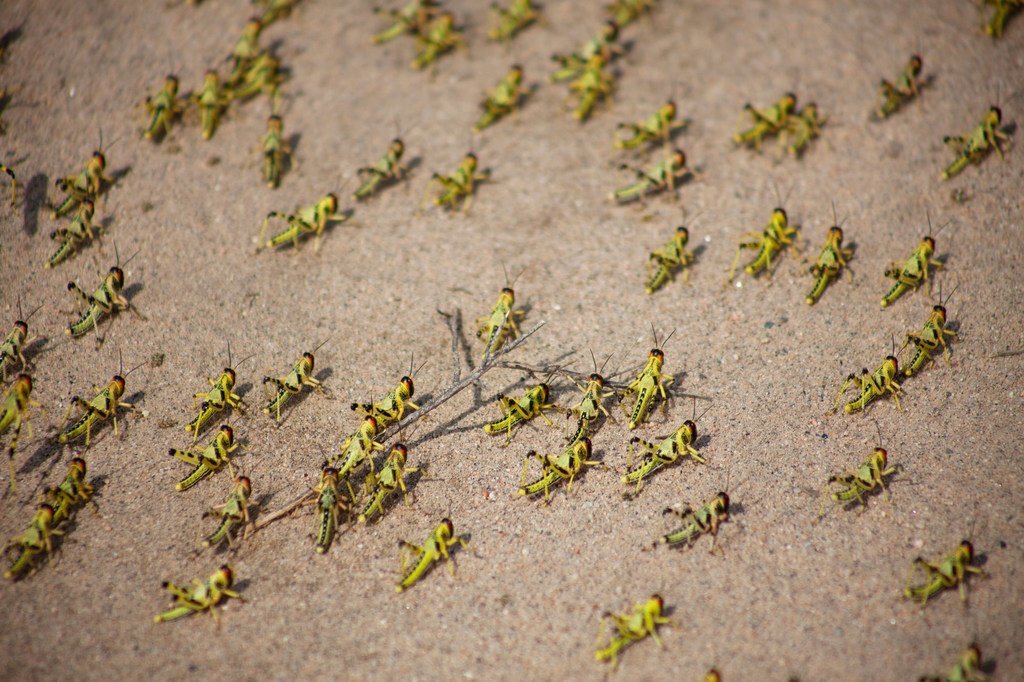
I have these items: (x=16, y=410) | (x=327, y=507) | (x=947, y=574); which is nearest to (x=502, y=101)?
(x=327, y=507)

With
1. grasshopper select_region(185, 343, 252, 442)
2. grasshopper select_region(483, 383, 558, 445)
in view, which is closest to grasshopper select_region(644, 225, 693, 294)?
grasshopper select_region(483, 383, 558, 445)

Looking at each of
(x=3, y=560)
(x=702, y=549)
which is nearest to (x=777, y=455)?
(x=702, y=549)

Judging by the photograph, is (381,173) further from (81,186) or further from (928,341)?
(928,341)

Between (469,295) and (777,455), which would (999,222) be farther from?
(469,295)

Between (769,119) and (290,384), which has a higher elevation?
(290,384)

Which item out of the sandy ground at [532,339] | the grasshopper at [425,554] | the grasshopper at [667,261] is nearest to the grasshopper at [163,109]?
the sandy ground at [532,339]
